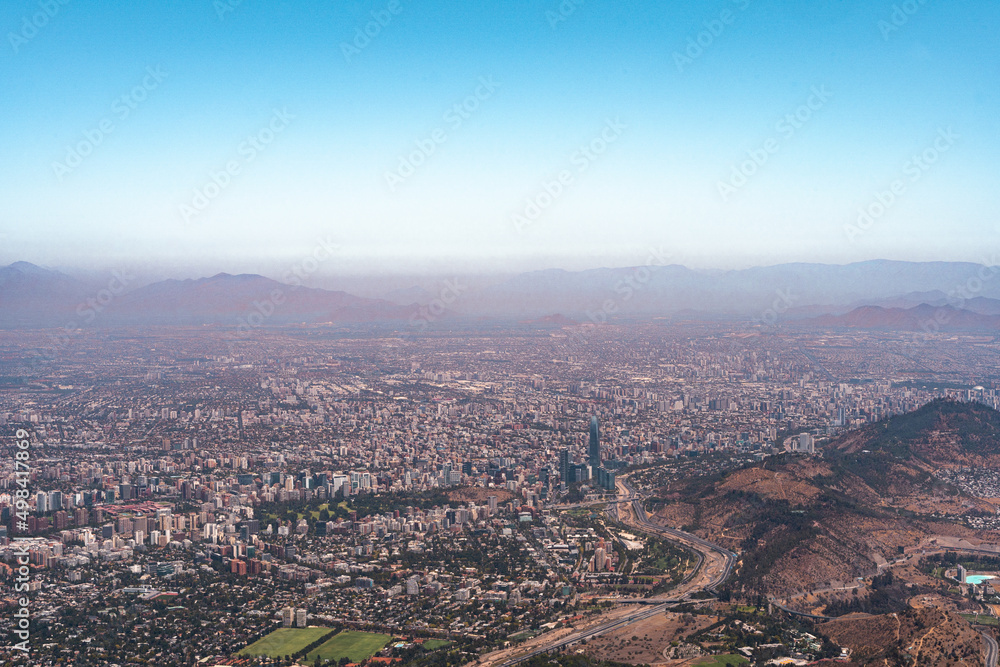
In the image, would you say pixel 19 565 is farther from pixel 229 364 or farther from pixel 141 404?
pixel 229 364

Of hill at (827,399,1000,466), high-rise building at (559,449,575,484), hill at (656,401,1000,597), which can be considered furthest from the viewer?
high-rise building at (559,449,575,484)

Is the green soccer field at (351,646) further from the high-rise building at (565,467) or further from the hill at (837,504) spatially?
the high-rise building at (565,467)

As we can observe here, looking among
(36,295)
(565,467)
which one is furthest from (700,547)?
(36,295)

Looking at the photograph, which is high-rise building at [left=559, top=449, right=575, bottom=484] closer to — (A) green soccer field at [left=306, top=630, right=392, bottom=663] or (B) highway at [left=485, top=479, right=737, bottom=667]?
(B) highway at [left=485, top=479, right=737, bottom=667]

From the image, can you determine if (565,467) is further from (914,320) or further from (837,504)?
(914,320)

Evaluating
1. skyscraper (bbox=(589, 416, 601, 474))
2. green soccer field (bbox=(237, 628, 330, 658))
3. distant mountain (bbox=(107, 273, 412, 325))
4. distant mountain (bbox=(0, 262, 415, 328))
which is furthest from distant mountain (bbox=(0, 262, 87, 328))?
green soccer field (bbox=(237, 628, 330, 658))
